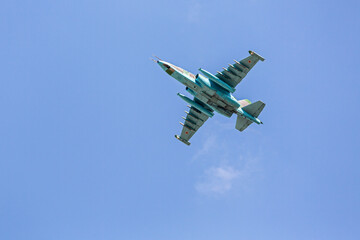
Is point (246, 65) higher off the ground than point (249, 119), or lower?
higher

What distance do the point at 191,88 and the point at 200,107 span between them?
239 inches

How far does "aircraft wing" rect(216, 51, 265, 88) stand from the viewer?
58.2 metres

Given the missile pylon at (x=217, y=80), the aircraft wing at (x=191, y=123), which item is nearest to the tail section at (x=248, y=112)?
the missile pylon at (x=217, y=80)

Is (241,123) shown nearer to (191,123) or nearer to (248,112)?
(248,112)

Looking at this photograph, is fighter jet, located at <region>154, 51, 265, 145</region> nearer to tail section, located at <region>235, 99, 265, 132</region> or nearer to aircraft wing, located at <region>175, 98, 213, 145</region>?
tail section, located at <region>235, 99, 265, 132</region>

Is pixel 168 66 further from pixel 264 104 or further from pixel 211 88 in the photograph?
pixel 264 104

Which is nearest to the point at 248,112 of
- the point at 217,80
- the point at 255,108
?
the point at 255,108

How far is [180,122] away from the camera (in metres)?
69.6

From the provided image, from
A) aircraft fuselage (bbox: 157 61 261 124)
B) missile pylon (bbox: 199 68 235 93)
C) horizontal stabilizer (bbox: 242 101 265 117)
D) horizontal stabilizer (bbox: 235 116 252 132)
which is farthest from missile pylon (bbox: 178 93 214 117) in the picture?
missile pylon (bbox: 199 68 235 93)

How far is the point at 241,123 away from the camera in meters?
63.5

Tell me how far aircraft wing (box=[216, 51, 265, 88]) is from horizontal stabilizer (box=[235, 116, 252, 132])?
18.5 ft

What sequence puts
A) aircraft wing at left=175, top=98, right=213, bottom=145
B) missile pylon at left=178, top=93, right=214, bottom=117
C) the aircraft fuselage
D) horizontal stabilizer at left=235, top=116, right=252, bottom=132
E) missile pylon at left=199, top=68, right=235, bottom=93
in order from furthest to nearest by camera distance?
aircraft wing at left=175, top=98, right=213, bottom=145 < missile pylon at left=178, top=93, right=214, bottom=117 < horizontal stabilizer at left=235, top=116, right=252, bottom=132 < the aircraft fuselage < missile pylon at left=199, top=68, right=235, bottom=93

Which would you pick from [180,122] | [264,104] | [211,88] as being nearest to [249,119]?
[264,104]

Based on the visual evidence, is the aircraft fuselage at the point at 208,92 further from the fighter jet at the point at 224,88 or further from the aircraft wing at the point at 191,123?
Answer: the aircraft wing at the point at 191,123
